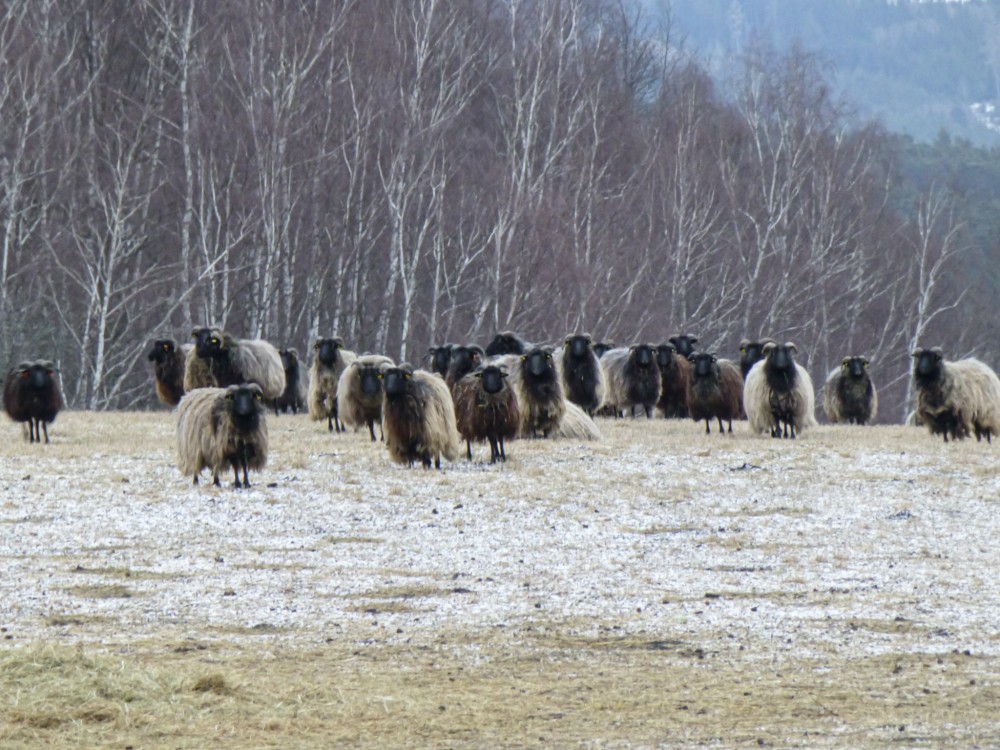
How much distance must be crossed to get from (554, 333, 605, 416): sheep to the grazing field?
493cm

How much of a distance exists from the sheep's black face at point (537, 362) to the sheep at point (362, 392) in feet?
5.84

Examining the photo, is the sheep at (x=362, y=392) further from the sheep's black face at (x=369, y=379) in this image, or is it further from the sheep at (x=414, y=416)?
the sheep at (x=414, y=416)

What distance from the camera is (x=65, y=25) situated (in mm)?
38719

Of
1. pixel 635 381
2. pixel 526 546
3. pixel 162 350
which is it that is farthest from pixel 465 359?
pixel 526 546

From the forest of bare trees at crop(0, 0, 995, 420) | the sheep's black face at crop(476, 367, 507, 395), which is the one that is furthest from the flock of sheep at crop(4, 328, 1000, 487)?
the forest of bare trees at crop(0, 0, 995, 420)

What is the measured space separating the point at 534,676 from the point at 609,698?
648mm

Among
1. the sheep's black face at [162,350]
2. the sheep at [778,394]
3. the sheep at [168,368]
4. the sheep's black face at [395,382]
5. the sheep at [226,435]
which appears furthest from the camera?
the sheep at [168,368]

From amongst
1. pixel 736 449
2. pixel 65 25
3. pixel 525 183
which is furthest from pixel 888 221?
pixel 736 449

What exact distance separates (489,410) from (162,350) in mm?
9465

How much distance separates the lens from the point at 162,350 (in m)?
25.4

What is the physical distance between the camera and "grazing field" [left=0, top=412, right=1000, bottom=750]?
24.7ft

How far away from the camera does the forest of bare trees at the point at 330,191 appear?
35938mm

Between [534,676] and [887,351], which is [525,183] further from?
[534,676]

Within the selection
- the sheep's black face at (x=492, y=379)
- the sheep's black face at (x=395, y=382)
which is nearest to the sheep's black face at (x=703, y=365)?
the sheep's black face at (x=492, y=379)
